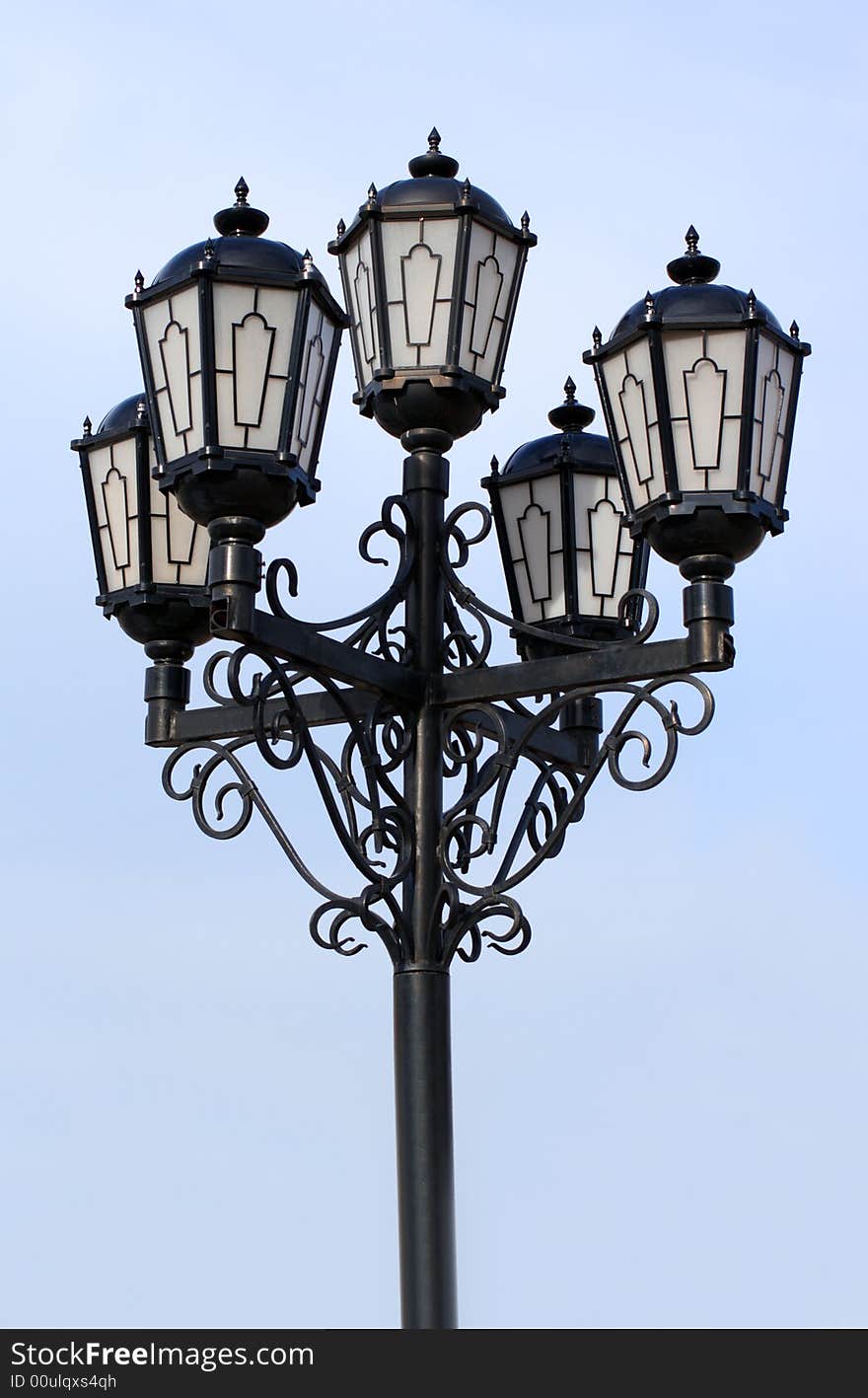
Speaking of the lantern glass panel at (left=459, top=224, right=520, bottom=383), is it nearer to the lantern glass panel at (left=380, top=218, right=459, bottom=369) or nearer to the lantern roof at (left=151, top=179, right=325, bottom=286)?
the lantern glass panel at (left=380, top=218, right=459, bottom=369)

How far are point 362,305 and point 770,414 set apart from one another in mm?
955

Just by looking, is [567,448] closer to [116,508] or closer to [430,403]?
[430,403]

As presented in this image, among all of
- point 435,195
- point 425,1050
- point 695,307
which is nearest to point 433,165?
point 435,195

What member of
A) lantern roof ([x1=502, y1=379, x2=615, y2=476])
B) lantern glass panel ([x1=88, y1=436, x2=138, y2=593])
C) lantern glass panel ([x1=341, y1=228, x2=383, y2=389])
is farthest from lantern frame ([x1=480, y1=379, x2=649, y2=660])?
lantern glass panel ([x1=88, y1=436, x2=138, y2=593])

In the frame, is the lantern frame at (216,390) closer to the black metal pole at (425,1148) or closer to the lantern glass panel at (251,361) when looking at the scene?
the lantern glass panel at (251,361)

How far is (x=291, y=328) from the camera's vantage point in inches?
174

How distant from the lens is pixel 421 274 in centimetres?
472

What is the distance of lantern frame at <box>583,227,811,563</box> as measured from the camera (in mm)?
4426

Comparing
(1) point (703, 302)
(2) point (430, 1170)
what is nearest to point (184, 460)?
(1) point (703, 302)

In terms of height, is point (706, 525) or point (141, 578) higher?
point (141, 578)

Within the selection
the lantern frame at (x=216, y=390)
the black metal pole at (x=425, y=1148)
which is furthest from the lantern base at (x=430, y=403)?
the black metal pole at (x=425, y=1148)

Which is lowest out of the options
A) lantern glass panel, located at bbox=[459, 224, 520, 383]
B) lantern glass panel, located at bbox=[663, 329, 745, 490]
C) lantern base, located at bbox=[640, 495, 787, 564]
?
lantern base, located at bbox=[640, 495, 787, 564]
